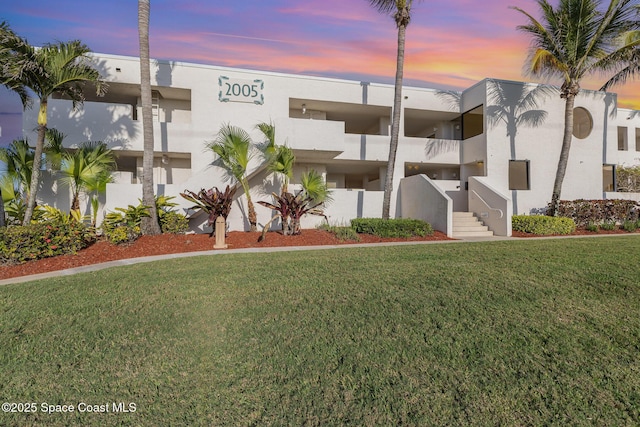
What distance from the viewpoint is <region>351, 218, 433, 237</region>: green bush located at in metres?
11.0

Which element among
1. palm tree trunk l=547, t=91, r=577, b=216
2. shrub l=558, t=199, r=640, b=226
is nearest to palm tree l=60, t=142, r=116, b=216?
palm tree trunk l=547, t=91, r=577, b=216

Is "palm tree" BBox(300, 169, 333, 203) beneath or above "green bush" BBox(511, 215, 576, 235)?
above

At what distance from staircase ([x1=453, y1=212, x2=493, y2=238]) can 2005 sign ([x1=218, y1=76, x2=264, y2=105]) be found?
9.35m

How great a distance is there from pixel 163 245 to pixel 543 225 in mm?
13111

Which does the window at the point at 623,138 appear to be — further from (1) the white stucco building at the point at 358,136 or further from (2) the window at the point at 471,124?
(2) the window at the point at 471,124

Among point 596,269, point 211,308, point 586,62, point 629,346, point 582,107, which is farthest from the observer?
point 582,107

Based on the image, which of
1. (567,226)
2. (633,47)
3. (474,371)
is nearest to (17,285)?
(474,371)

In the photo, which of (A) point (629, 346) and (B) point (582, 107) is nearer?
(A) point (629, 346)

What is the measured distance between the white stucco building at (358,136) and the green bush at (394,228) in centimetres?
92

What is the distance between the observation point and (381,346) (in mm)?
3174

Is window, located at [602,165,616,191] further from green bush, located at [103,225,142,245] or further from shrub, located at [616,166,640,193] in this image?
green bush, located at [103,225,142,245]

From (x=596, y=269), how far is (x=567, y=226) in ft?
28.0

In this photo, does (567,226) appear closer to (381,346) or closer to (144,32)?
(381,346)

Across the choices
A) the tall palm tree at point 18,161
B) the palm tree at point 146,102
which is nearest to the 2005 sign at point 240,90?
the palm tree at point 146,102
